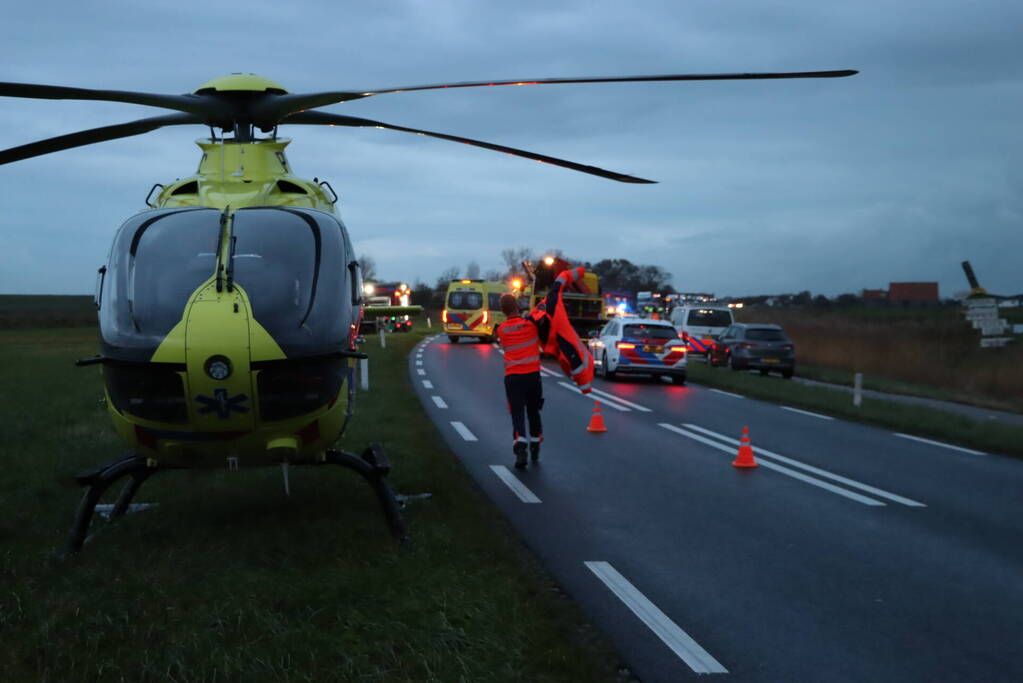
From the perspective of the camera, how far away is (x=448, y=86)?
667 cm

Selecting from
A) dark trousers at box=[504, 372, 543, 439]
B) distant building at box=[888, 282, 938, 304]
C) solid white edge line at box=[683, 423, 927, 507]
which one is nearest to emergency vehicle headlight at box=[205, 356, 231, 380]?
dark trousers at box=[504, 372, 543, 439]

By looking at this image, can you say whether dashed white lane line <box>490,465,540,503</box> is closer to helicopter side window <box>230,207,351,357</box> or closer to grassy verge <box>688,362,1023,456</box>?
helicopter side window <box>230,207,351,357</box>

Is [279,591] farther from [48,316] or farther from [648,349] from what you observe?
[48,316]

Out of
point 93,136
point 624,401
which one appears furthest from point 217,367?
point 624,401

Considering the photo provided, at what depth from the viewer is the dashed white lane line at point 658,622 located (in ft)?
15.7

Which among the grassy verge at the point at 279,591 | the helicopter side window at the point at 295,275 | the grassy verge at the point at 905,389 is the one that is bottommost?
the grassy verge at the point at 905,389

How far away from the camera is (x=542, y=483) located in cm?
998

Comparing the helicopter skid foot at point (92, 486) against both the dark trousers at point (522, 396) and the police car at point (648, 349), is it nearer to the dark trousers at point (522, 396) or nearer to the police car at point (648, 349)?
the dark trousers at point (522, 396)

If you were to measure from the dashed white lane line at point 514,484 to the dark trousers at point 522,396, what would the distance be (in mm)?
435

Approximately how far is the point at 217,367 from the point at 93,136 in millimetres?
2479

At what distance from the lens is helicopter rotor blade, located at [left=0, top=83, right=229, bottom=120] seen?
5.88 metres

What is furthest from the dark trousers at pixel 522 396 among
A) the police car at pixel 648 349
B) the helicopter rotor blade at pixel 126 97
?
the police car at pixel 648 349

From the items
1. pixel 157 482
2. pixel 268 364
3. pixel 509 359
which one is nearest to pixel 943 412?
pixel 509 359

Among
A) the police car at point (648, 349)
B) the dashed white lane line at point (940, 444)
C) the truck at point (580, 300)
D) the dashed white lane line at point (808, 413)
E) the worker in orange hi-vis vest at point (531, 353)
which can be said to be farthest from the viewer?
the truck at point (580, 300)
